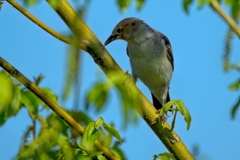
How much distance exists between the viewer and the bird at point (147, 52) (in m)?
6.34

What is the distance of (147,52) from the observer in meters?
6.34

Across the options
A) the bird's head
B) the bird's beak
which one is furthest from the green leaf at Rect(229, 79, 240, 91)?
the bird's head

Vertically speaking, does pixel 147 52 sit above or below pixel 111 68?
above

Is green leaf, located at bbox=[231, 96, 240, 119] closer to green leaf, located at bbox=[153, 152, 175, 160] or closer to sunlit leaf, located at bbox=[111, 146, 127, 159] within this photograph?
green leaf, located at bbox=[153, 152, 175, 160]

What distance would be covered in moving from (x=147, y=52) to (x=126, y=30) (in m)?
0.40

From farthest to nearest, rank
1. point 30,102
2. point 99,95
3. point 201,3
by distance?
1. point 30,102
2. point 201,3
3. point 99,95

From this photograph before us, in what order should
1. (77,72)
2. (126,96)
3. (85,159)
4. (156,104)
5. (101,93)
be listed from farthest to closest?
(156,104) < (85,159) < (101,93) < (126,96) < (77,72)

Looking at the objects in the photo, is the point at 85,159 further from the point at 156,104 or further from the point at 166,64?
the point at 156,104

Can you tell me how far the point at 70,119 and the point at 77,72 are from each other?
1293mm

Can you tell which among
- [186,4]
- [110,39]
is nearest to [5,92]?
[186,4]

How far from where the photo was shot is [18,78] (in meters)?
2.31

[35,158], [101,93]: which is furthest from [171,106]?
[101,93]

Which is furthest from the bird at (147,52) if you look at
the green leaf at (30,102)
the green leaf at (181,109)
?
the green leaf at (181,109)

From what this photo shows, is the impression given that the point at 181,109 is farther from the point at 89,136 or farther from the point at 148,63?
the point at 148,63
